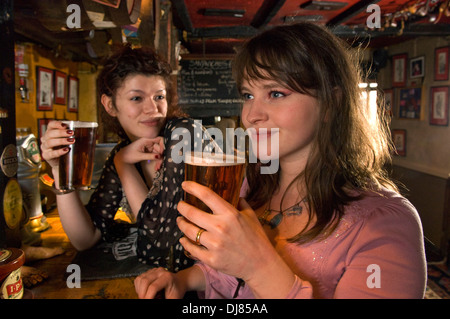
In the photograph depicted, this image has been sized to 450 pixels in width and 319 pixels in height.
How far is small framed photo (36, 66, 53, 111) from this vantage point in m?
4.27

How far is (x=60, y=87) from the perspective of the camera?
16.2ft

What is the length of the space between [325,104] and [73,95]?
5477mm

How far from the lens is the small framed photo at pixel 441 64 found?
459cm

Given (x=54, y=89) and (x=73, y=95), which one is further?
(x=73, y=95)

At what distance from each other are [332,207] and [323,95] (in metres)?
0.37

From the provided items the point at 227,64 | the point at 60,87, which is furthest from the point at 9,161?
the point at 227,64

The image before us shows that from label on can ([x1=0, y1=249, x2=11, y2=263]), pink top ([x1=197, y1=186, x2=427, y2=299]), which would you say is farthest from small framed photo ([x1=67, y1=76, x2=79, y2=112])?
pink top ([x1=197, y1=186, x2=427, y2=299])

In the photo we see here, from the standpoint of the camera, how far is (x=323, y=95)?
1.02 meters

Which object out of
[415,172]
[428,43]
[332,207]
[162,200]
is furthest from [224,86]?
[332,207]

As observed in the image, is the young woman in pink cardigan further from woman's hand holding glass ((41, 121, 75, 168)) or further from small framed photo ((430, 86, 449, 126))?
small framed photo ((430, 86, 449, 126))

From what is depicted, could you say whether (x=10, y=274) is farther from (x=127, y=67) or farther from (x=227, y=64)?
(x=227, y=64)

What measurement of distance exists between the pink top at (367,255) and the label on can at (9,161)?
40.1 inches
